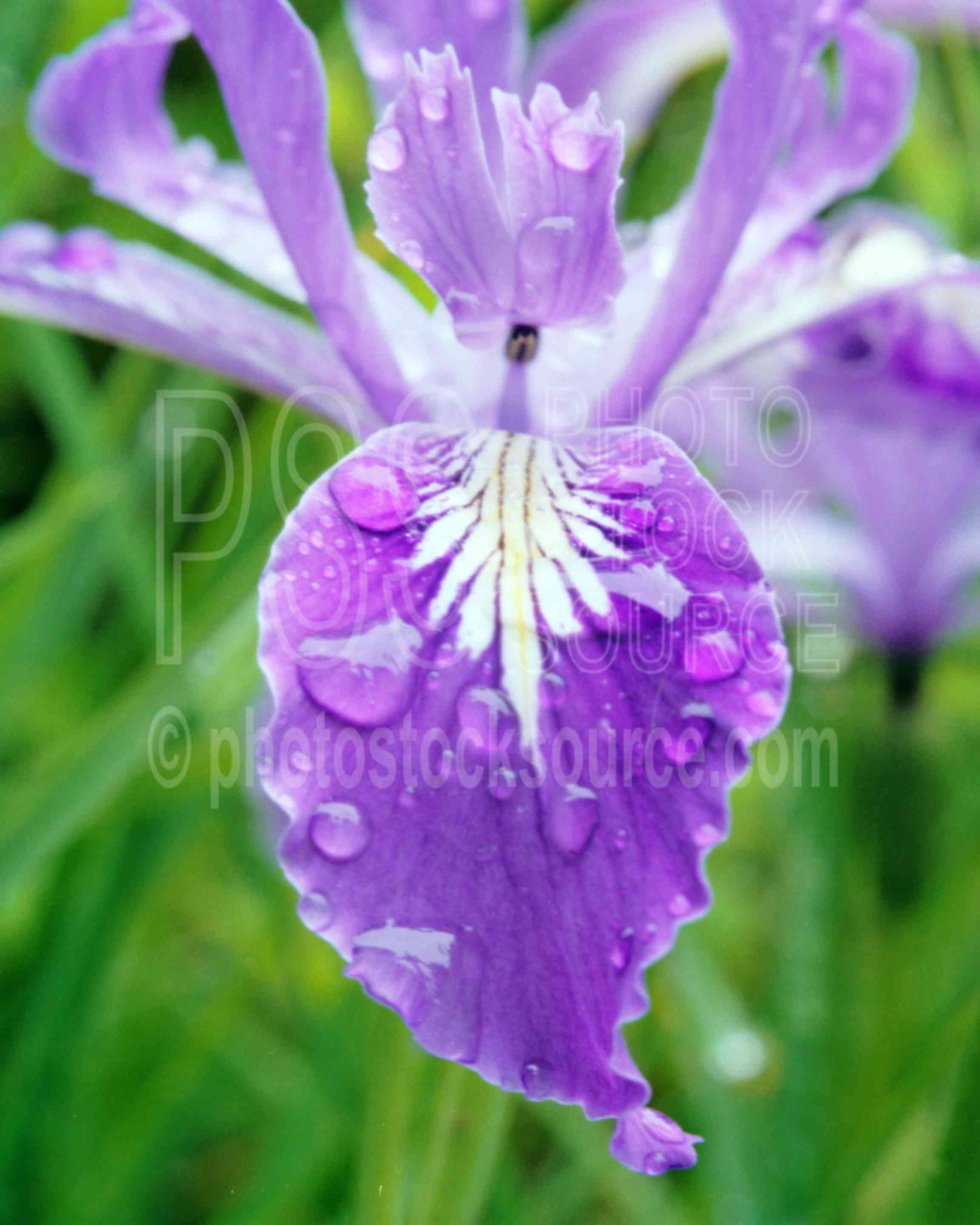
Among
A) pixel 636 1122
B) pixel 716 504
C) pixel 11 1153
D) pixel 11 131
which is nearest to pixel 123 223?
pixel 11 131

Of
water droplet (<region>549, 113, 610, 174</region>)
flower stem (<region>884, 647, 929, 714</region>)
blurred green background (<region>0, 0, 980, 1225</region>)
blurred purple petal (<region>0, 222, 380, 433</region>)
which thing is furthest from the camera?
flower stem (<region>884, 647, 929, 714</region>)

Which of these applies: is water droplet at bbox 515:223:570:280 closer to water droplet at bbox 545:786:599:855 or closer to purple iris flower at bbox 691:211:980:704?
water droplet at bbox 545:786:599:855

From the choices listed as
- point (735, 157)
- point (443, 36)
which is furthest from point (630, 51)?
point (735, 157)

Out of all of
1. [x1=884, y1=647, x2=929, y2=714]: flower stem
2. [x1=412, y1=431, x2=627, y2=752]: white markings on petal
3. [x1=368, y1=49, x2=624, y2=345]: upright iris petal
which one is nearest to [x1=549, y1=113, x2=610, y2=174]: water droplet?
[x1=368, y1=49, x2=624, y2=345]: upright iris petal

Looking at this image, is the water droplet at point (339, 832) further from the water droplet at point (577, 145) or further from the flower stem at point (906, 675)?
the flower stem at point (906, 675)

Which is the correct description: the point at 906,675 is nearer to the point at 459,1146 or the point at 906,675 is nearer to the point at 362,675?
the point at 459,1146

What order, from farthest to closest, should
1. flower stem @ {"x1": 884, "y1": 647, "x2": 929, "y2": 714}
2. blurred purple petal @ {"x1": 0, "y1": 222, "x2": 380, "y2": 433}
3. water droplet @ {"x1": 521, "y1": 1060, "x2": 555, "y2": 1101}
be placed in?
flower stem @ {"x1": 884, "y1": 647, "x2": 929, "y2": 714}
blurred purple petal @ {"x1": 0, "y1": 222, "x2": 380, "y2": 433}
water droplet @ {"x1": 521, "y1": 1060, "x2": 555, "y2": 1101}
